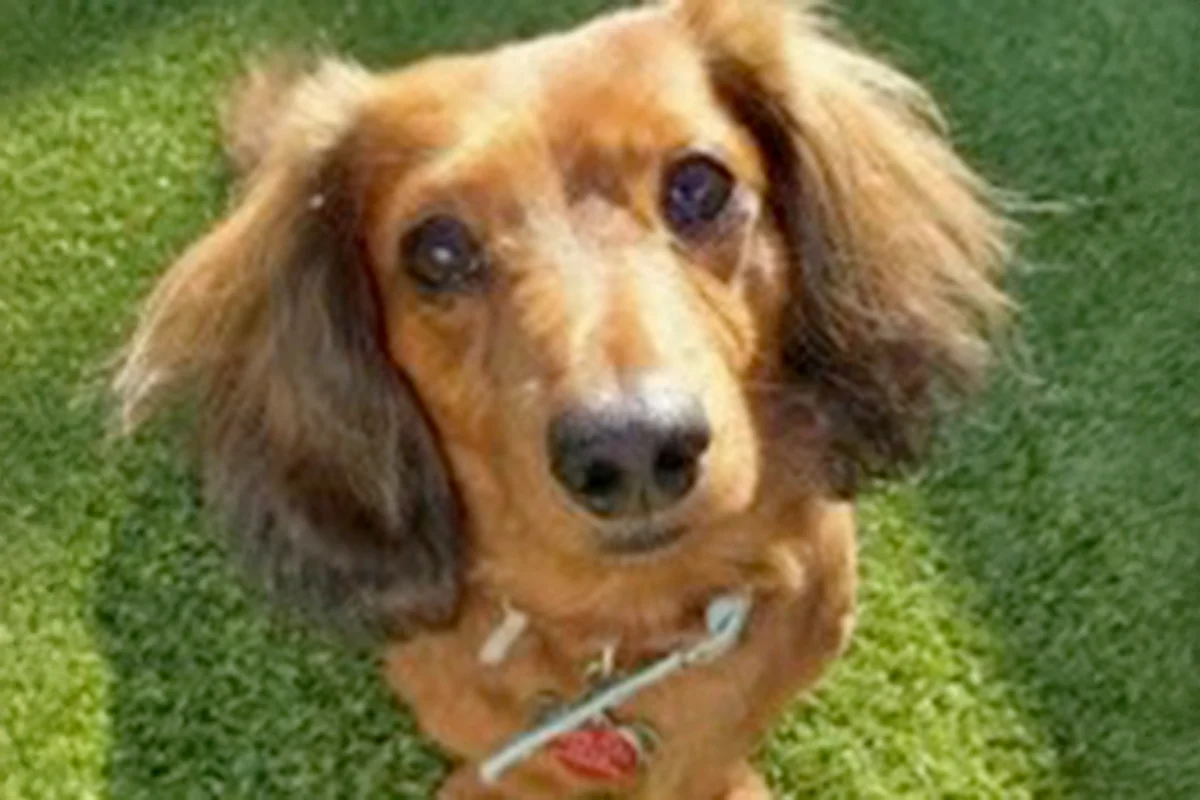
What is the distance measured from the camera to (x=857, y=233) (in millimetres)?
2170

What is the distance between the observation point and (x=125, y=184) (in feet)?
10.0

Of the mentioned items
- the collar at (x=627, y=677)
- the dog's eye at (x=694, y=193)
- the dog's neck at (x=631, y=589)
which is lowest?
the collar at (x=627, y=677)

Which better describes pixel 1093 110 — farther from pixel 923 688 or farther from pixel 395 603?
pixel 395 603

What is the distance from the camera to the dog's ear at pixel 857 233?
2.15 meters

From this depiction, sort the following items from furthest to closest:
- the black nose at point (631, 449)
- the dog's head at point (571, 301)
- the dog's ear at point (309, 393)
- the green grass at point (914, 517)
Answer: the green grass at point (914, 517) → the dog's ear at point (309, 393) → the dog's head at point (571, 301) → the black nose at point (631, 449)

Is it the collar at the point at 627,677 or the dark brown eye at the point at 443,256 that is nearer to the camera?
the dark brown eye at the point at 443,256

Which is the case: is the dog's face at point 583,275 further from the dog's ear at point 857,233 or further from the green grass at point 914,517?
the green grass at point 914,517

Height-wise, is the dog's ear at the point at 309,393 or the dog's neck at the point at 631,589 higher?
the dog's ear at the point at 309,393

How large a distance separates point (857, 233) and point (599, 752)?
19.2 inches

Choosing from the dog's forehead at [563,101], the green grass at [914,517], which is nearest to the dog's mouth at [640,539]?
the dog's forehead at [563,101]

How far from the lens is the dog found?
194cm

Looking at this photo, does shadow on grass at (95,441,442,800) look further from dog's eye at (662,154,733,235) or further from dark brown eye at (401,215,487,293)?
dog's eye at (662,154,733,235)

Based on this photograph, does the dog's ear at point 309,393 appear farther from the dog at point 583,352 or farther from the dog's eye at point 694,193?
the dog's eye at point 694,193

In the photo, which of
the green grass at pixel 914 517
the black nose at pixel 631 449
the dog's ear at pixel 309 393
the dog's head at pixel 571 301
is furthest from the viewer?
the green grass at pixel 914 517
